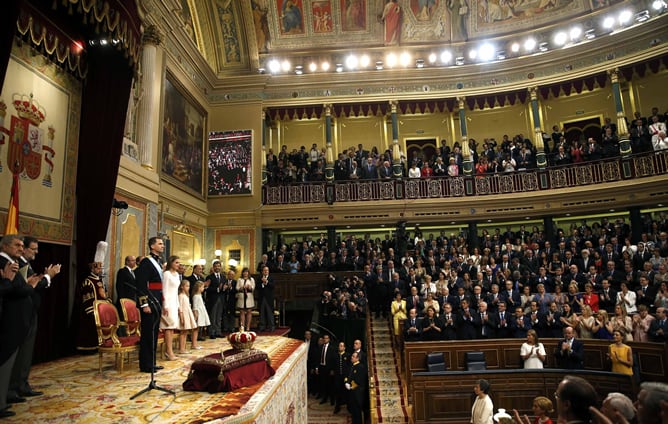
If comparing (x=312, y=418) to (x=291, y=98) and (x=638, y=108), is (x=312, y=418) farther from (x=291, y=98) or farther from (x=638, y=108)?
(x=638, y=108)

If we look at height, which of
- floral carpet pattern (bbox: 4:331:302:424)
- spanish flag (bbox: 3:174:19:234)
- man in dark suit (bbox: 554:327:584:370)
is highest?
spanish flag (bbox: 3:174:19:234)

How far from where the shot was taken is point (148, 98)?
10688mm

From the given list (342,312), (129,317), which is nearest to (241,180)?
(342,312)

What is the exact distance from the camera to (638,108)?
16.3 meters

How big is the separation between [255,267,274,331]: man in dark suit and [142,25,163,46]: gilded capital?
19.8 feet

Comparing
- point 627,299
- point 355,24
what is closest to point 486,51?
point 355,24

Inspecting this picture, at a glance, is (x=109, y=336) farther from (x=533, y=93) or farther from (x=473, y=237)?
(x=533, y=93)

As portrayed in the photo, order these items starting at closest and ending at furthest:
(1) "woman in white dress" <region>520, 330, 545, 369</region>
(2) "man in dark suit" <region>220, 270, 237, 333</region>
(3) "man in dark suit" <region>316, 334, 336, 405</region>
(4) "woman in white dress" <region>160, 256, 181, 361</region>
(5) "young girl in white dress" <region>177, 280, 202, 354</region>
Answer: (4) "woman in white dress" <region>160, 256, 181, 361</region>, (5) "young girl in white dress" <region>177, 280, 202, 354</region>, (1) "woman in white dress" <region>520, 330, 545, 369</region>, (2) "man in dark suit" <region>220, 270, 237, 333</region>, (3) "man in dark suit" <region>316, 334, 336, 405</region>

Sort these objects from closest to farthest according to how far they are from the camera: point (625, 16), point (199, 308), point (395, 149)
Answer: point (199, 308) < point (625, 16) < point (395, 149)

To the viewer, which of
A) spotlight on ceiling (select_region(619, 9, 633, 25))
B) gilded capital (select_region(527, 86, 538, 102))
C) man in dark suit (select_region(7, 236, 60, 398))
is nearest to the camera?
man in dark suit (select_region(7, 236, 60, 398))

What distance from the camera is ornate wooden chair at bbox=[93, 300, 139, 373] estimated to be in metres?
5.19

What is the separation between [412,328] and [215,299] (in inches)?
161

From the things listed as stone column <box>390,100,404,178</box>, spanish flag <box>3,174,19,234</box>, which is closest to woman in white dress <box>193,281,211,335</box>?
spanish flag <box>3,174,19,234</box>

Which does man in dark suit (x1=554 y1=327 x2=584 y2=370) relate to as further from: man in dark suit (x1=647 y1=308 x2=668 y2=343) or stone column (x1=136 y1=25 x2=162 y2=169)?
stone column (x1=136 y1=25 x2=162 y2=169)
